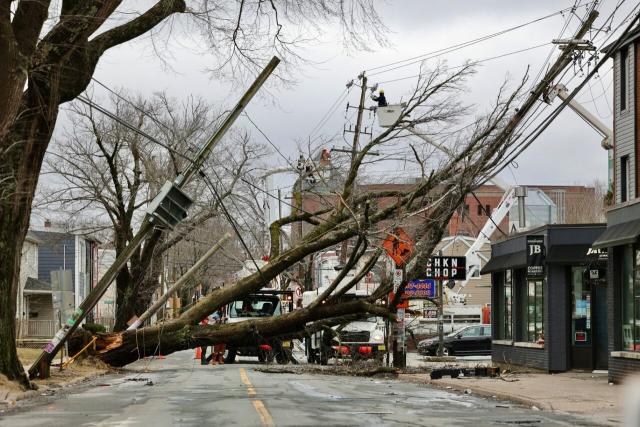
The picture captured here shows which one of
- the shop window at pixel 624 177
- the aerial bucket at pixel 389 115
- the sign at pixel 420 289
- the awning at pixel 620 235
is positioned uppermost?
the aerial bucket at pixel 389 115

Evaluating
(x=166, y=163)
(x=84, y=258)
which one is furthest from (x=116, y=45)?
(x=84, y=258)

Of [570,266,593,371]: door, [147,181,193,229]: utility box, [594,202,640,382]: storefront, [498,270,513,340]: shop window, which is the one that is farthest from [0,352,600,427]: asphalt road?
[498,270,513,340]: shop window

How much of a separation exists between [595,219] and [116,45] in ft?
221

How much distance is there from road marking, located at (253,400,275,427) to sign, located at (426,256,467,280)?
17.2 meters

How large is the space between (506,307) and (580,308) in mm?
4408

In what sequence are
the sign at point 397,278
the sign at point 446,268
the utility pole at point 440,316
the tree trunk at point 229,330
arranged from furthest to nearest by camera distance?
the utility pole at point 440,316 < the sign at point 446,268 < the tree trunk at point 229,330 < the sign at point 397,278

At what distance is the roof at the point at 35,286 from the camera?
55594mm

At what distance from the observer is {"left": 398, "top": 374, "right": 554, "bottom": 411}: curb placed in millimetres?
15977

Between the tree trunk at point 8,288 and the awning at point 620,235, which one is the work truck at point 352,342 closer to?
the awning at point 620,235

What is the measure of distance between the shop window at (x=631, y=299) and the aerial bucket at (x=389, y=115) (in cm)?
781

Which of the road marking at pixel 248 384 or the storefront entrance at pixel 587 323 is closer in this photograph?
the road marking at pixel 248 384

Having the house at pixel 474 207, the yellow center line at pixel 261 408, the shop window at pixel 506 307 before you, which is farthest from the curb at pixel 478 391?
the shop window at pixel 506 307

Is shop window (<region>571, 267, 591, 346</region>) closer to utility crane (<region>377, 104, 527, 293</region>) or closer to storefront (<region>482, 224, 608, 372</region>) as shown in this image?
storefront (<region>482, 224, 608, 372</region>)

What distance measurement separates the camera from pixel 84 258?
74750 millimetres
